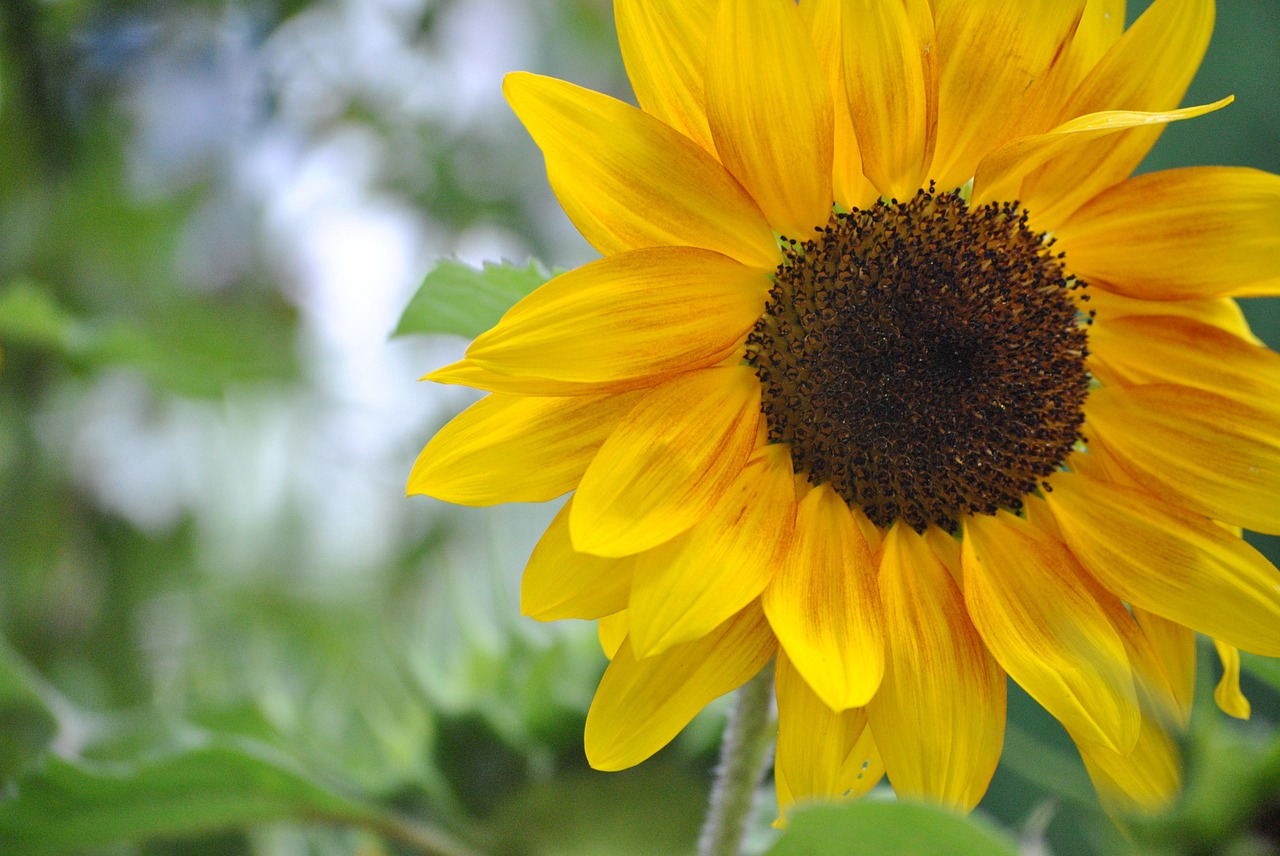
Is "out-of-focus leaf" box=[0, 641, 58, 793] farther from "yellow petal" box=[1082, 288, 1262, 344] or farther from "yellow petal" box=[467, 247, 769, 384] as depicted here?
"yellow petal" box=[1082, 288, 1262, 344]

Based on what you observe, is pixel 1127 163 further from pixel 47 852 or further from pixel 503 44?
pixel 503 44

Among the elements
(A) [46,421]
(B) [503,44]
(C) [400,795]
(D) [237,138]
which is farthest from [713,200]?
(B) [503,44]

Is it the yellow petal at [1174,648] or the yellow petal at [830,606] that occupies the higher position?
the yellow petal at [830,606]

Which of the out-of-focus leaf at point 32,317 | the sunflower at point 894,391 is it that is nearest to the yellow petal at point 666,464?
the sunflower at point 894,391

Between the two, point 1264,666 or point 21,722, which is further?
point 21,722

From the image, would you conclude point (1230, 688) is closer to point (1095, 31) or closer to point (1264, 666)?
point (1264, 666)

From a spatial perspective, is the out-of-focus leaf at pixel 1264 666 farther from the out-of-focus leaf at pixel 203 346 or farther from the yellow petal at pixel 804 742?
the out-of-focus leaf at pixel 203 346

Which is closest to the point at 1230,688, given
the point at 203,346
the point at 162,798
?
the point at 162,798
